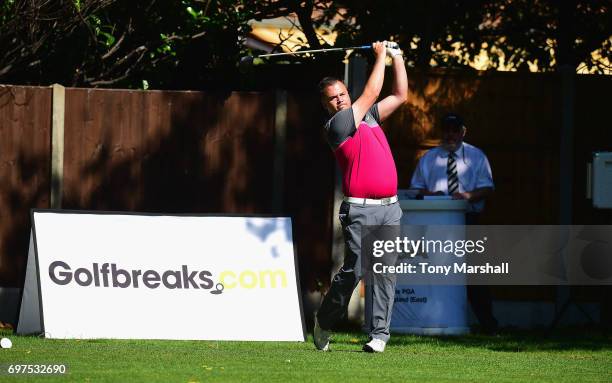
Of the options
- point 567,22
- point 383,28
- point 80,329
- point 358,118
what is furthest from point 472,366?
point 567,22

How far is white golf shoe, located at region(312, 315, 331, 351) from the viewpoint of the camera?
9484mm

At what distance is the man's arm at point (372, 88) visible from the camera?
9109 mm

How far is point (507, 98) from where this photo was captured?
490 inches

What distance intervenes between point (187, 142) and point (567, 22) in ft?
18.4

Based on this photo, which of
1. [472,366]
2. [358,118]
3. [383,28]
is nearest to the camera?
[472,366]

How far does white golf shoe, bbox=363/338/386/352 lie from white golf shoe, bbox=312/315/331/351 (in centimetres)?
34

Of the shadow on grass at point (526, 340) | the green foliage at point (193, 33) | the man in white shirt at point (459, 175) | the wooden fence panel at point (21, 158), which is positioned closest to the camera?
the shadow on grass at point (526, 340)

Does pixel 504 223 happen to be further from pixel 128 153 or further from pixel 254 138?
pixel 128 153

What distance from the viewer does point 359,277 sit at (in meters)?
9.34

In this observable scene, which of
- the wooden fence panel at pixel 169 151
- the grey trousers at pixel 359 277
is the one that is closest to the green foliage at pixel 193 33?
the wooden fence panel at pixel 169 151

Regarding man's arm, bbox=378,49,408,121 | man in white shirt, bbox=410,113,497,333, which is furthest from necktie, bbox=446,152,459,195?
man's arm, bbox=378,49,408,121

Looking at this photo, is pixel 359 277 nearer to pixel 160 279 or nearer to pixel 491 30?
pixel 160 279

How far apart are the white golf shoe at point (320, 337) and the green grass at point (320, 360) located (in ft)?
0.38

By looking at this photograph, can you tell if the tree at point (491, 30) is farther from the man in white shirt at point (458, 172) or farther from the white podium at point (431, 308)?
the white podium at point (431, 308)
